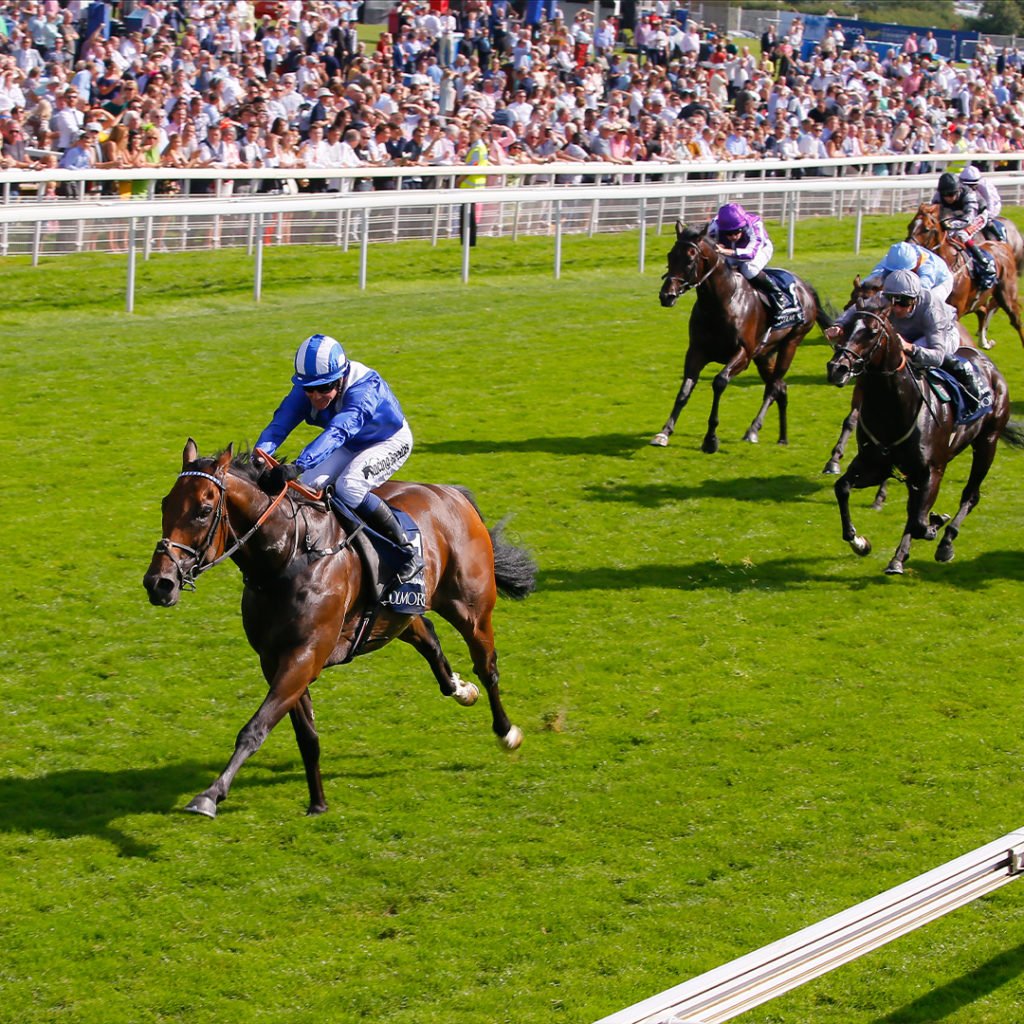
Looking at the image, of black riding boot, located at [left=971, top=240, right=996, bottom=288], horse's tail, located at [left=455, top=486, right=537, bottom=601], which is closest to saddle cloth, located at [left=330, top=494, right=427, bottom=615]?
horse's tail, located at [left=455, top=486, right=537, bottom=601]

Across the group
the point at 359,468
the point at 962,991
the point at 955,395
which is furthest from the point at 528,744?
the point at 955,395

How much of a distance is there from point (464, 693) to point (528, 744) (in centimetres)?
38

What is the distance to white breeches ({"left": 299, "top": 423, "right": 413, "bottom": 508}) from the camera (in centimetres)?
656

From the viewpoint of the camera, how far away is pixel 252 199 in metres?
15.4

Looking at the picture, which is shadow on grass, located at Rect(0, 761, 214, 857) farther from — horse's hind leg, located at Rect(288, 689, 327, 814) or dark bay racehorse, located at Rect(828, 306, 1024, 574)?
dark bay racehorse, located at Rect(828, 306, 1024, 574)

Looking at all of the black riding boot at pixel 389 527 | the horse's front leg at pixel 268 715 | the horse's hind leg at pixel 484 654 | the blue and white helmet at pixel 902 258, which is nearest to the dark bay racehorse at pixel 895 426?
the blue and white helmet at pixel 902 258

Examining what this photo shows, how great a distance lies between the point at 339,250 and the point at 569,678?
35.1ft

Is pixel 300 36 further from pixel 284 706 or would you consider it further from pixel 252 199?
pixel 284 706

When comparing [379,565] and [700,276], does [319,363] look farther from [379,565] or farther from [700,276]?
[700,276]

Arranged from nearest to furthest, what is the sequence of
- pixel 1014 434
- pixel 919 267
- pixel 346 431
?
pixel 346 431 → pixel 919 267 → pixel 1014 434

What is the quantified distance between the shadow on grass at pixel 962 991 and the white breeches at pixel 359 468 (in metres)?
2.99

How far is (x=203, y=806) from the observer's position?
565 centimetres

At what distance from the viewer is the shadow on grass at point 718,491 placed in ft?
36.3

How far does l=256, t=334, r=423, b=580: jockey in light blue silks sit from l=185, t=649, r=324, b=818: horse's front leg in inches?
26.7
